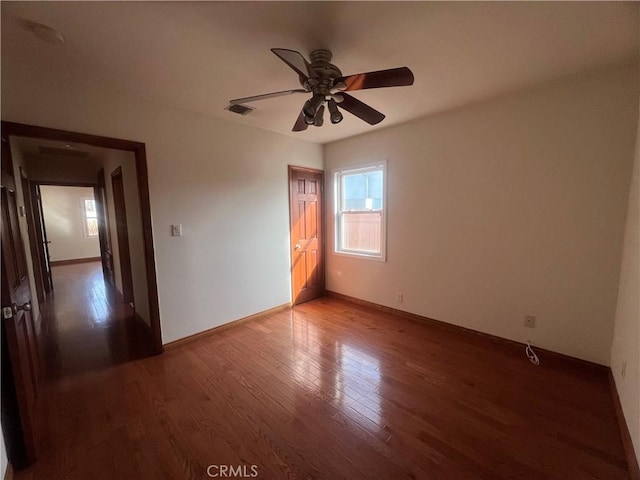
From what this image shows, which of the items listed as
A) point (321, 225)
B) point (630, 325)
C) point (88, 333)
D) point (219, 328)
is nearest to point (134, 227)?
point (88, 333)

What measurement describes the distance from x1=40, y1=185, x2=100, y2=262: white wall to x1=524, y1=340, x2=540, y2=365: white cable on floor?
1003 centimetres

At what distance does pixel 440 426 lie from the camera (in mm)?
1715

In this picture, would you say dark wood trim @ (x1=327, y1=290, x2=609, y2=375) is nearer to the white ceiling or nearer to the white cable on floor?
the white cable on floor

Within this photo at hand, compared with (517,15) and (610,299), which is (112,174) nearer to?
(517,15)

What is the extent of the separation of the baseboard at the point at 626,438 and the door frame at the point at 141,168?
3518 mm

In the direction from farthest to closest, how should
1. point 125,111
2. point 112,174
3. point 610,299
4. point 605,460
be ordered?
point 112,174 → point 125,111 → point 610,299 → point 605,460

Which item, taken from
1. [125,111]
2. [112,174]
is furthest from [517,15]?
[112,174]

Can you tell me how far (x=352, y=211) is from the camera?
4.03 meters

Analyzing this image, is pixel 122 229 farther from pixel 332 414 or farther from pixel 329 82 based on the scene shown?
pixel 332 414

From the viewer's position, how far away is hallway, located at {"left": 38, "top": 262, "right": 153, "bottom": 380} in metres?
2.54

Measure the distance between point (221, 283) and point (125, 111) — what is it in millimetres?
1943

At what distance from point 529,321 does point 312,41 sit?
3.08 m

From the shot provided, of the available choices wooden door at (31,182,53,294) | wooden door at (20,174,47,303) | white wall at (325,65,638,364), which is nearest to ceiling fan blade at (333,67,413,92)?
white wall at (325,65,638,364)

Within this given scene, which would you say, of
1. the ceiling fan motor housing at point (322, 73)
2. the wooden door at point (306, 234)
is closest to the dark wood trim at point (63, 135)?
the ceiling fan motor housing at point (322, 73)
